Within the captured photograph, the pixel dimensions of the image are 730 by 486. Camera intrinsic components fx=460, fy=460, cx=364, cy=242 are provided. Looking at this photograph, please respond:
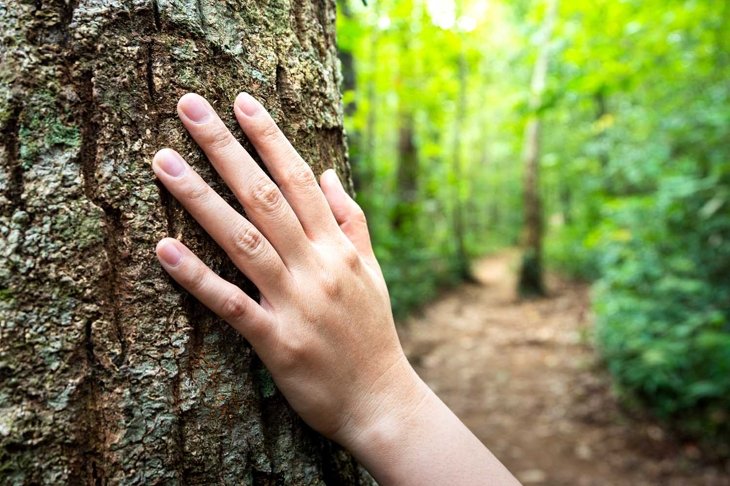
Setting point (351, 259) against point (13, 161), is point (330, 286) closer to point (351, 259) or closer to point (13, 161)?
point (351, 259)

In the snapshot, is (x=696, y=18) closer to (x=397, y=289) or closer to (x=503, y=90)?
(x=397, y=289)

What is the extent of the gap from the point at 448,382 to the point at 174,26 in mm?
6355

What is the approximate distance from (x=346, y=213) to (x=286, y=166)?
8.5 inches

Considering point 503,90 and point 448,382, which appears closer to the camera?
point 448,382

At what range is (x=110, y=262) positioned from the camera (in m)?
0.90

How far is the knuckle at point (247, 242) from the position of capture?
0.95 meters

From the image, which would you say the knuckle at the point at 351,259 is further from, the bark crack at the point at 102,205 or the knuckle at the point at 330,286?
the bark crack at the point at 102,205

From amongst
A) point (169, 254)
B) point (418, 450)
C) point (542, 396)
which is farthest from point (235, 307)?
point (542, 396)

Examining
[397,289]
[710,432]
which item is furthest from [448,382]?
[710,432]

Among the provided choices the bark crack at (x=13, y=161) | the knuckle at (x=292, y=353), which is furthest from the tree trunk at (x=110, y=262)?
the knuckle at (x=292, y=353)

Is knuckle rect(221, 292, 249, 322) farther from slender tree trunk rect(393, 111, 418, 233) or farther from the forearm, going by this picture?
slender tree trunk rect(393, 111, 418, 233)

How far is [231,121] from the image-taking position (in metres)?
1.01

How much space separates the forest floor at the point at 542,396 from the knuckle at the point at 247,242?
4344 mm

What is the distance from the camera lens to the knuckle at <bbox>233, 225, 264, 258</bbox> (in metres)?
→ 0.95
